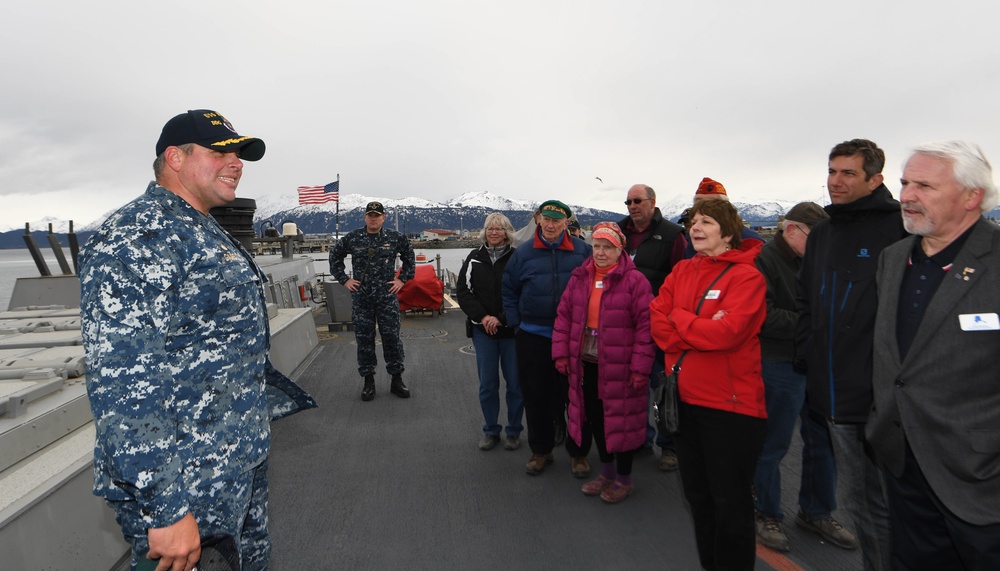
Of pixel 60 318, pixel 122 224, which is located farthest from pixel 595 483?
pixel 60 318

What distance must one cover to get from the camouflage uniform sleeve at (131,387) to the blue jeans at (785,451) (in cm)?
293

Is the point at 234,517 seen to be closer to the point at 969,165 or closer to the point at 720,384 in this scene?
the point at 720,384

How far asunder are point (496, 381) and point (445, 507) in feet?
4.23

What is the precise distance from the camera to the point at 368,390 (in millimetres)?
6004

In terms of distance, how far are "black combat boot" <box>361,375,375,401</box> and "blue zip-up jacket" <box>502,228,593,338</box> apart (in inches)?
98.2

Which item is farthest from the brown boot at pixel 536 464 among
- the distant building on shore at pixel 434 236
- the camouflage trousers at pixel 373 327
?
the distant building on shore at pixel 434 236

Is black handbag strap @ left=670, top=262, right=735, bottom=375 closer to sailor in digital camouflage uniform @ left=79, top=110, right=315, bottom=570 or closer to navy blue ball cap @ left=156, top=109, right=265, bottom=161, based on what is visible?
sailor in digital camouflage uniform @ left=79, top=110, right=315, bottom=570

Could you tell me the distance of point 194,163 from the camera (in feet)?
6.24

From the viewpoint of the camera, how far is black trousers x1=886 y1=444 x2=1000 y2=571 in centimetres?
188

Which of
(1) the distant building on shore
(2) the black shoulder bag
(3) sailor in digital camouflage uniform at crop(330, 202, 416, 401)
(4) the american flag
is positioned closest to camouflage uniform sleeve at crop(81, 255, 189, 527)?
(2) the black shoulder bag

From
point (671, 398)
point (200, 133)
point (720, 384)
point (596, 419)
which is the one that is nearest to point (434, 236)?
point (596, 419)

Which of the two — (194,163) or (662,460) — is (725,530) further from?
(194,163)

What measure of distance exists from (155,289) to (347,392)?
4828 millimetres

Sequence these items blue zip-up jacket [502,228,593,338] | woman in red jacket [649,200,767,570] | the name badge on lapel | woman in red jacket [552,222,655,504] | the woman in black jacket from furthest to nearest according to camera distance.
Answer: the woman in black jacket
blue zip-up jacket [502,228,593,338]
woman in red jacket [552,222,655,504]
woman in red jacket [649,200,767,570]
the name badge on lapel
